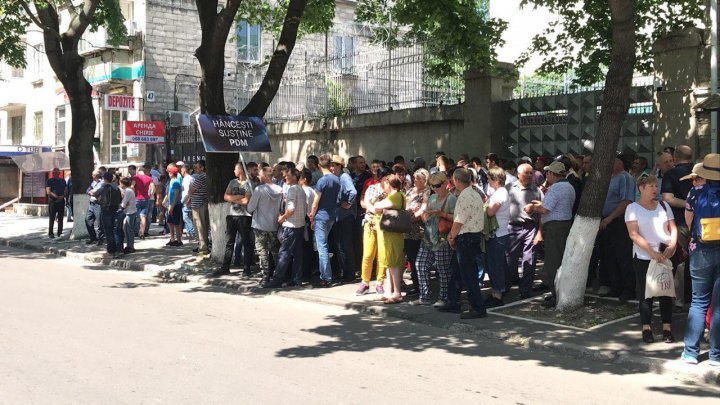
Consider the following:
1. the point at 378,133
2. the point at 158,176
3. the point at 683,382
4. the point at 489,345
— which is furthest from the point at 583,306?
the point at 158,176

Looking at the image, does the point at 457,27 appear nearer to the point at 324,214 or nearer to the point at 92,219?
the point at 324,214

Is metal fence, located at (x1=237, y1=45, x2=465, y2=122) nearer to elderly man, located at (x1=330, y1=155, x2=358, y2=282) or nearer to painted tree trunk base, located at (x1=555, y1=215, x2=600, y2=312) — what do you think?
elderly man, located at (x1=330, y1=155, x2=358, y2=282)

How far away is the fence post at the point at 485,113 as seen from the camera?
1512cm

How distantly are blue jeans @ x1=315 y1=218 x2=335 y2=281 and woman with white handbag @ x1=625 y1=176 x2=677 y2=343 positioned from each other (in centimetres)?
512

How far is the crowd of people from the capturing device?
748 cm

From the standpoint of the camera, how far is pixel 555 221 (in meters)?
9.59

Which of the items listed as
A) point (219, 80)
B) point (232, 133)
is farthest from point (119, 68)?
point (232, 133)

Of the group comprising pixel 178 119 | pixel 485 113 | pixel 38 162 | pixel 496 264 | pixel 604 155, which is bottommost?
pixel 496 264

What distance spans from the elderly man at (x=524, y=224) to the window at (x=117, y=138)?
75.7 ft

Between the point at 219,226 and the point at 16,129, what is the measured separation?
31.1 meters

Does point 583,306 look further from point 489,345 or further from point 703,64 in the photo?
point 703,64

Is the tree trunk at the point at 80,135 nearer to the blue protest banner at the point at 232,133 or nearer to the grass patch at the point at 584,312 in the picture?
the blue protest banner at the point at 232,133

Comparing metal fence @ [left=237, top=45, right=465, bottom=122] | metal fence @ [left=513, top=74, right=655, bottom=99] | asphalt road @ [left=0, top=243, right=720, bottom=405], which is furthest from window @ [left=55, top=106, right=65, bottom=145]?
asphalt road @ [left=0, top=243, right=720, bottom=405]

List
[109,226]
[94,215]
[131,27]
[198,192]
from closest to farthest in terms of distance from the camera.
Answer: [198,192], [109,226], [94,215], [131,27]
